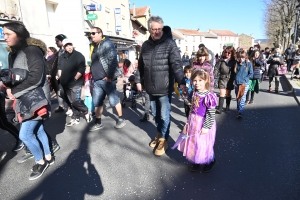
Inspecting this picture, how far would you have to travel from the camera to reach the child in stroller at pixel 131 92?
616 centimetres

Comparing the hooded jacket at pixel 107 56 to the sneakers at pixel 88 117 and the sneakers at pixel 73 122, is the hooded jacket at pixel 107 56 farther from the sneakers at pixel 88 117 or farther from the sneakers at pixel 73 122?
the sneakers at pixel 73 122

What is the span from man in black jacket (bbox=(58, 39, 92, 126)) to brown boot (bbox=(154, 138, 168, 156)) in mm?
2158

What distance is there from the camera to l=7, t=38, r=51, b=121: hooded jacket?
2.41m

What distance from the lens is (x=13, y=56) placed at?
8.13 ft

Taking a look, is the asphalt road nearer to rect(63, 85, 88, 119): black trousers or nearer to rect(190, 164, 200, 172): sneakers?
rect(190, 164, 200, 172): sneakers

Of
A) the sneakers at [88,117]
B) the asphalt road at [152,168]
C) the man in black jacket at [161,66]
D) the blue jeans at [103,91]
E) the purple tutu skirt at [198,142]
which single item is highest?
the man in black jacket at [161,66]

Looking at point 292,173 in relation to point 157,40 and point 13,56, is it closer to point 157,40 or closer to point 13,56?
point 157,40

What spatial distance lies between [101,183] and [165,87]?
1.59 metres

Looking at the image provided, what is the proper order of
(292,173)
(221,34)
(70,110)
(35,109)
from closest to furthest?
(35,109), (292,173), (70,110), (221,34)

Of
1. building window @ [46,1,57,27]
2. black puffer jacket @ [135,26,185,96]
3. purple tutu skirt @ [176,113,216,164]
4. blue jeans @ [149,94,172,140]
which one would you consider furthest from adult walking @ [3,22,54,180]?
building window @ [46,1,57,27]

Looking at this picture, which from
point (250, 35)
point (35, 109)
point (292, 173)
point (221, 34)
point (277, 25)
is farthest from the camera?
point (250, 35)

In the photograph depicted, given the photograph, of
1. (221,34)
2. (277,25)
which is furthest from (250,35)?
(277,25)

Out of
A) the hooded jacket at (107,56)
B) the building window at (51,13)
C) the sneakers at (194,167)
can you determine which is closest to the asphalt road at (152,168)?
the sneakers at (194,167)

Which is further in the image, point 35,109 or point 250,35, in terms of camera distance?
point 250,35
